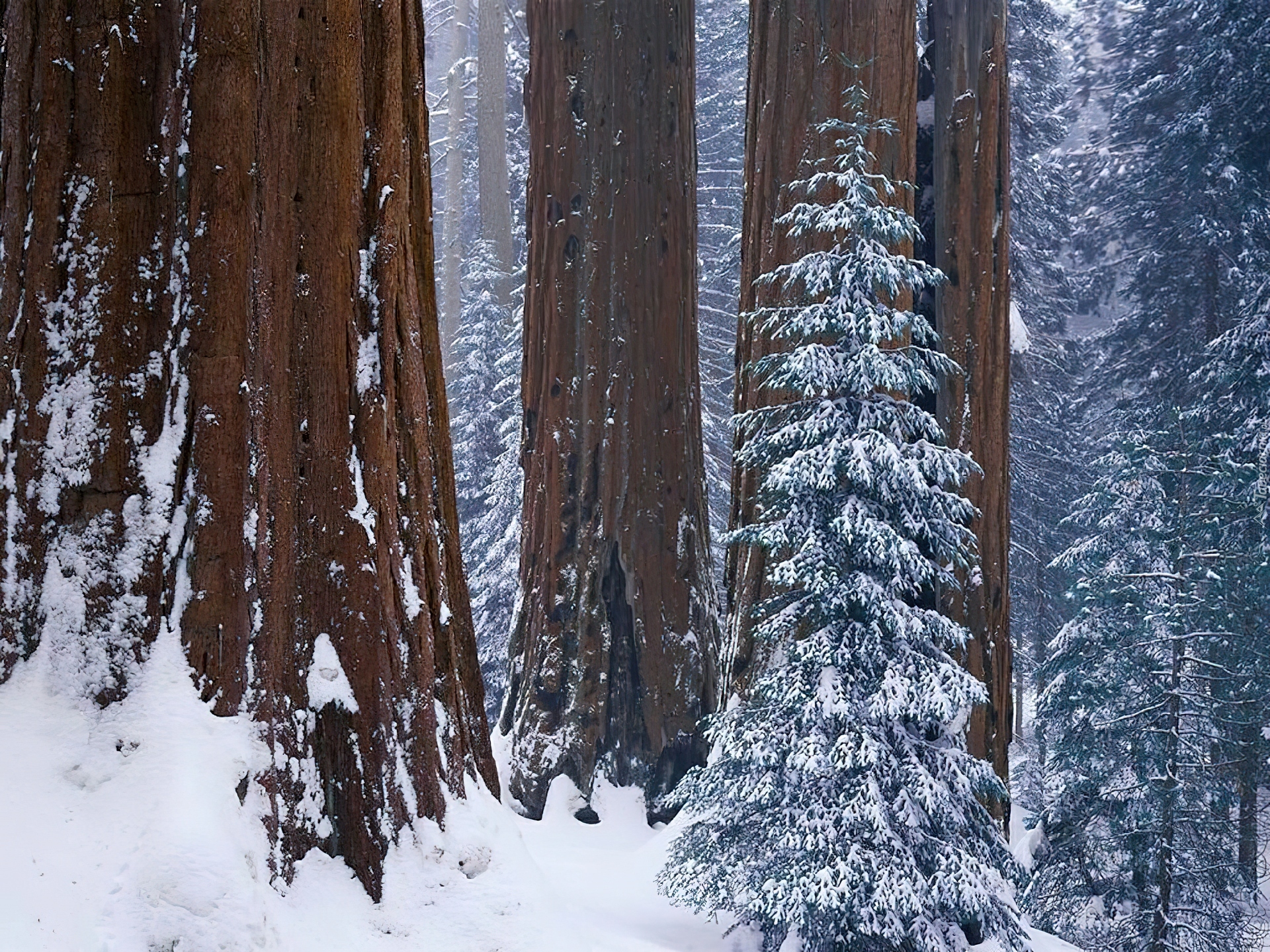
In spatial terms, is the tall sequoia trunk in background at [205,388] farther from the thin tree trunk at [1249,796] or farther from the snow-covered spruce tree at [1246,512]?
the thin tree trunk at [1249,796]

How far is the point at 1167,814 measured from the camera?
A: 8.38m

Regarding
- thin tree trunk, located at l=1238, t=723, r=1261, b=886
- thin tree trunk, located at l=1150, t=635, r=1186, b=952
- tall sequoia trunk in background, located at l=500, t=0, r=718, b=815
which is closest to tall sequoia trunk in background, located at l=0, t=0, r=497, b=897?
tall sequoia trunk in background, located at l=500, t=0, r=718, b=815

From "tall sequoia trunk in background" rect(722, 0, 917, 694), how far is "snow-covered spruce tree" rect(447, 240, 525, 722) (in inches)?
281

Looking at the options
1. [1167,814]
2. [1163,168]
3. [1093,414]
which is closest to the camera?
[1167,814]

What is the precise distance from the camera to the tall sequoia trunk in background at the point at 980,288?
603 cm

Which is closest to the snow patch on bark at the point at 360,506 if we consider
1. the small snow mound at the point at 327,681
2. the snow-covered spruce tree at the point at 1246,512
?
the small snow mound at the point at 327,681

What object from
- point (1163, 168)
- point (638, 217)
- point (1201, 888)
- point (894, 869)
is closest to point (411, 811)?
point (894, 869)

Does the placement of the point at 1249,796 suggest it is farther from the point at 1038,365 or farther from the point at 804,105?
the point at 804,105

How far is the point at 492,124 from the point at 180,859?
874 inches

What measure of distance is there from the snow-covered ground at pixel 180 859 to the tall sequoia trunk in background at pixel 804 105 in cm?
256

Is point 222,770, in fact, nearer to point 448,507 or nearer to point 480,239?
point 448,507

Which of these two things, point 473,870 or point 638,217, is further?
point 638,217

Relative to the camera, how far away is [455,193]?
27.5 meters

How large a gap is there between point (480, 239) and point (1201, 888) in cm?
1754
